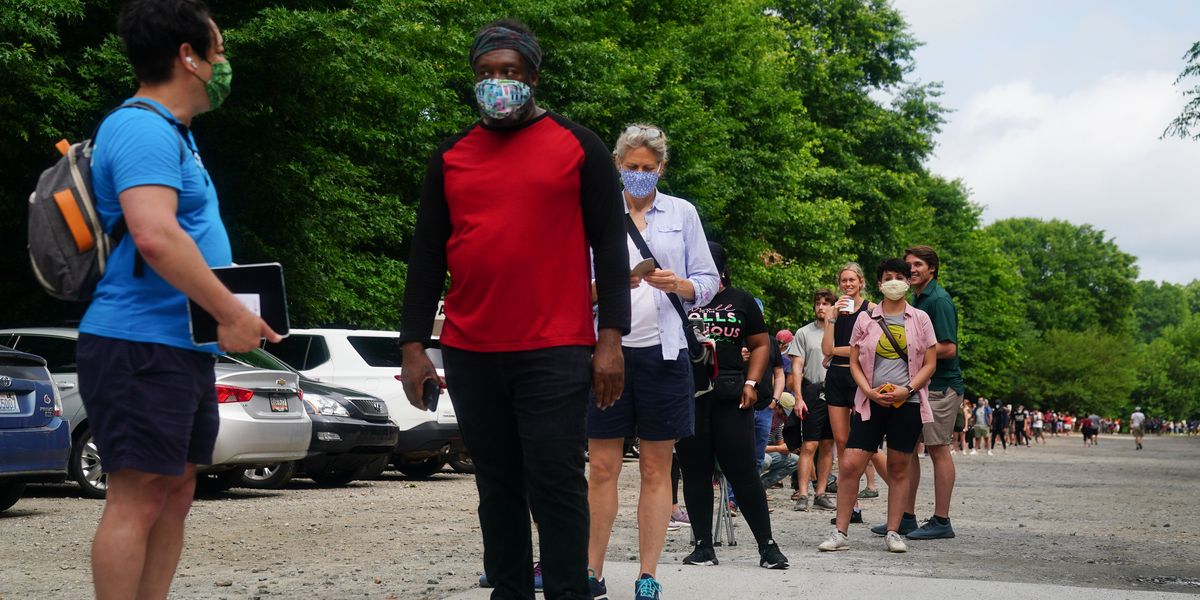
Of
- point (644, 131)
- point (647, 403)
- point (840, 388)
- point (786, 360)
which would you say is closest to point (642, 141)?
point (644, 131)

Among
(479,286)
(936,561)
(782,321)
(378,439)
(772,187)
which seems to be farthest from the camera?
(782,321)

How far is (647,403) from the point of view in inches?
249

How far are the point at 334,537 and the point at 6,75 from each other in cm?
897

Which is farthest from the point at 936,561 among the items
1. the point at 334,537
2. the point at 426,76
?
the point at 426,76

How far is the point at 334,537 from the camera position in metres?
10.2

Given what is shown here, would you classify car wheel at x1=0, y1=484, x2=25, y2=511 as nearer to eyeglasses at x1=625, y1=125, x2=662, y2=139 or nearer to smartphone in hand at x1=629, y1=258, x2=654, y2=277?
eyeglasses at x1=625, y1=125, x2=662, y2=139

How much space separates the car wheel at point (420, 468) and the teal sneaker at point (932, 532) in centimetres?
968

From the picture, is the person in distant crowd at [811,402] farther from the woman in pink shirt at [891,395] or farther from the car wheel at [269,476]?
the car wheel at [269,476]

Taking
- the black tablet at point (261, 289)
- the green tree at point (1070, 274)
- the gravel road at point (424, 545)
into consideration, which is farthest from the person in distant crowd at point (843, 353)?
the green tree at point (1070, 274)

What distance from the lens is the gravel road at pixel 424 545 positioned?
768cm

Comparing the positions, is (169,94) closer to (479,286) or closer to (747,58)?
(479,286)

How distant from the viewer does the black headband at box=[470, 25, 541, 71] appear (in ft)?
15.4

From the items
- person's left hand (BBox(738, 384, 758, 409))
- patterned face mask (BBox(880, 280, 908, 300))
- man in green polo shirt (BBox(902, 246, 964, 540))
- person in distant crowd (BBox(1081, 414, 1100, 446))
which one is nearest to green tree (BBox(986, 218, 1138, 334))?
person in distant crowd (BBox(1081, 414, 1100, 446))

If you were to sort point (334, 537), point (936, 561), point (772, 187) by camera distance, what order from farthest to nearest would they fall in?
point (772, 187)
point (334, 537)
point (936, 561)
